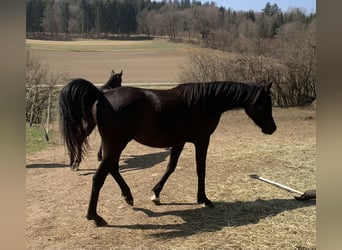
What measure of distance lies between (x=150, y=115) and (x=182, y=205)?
1.24 meters

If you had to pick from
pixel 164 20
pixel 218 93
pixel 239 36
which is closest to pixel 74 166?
pixel 218 93

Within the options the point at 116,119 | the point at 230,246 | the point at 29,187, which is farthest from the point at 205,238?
the point at 29,187

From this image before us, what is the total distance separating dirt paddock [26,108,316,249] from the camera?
3594 mm

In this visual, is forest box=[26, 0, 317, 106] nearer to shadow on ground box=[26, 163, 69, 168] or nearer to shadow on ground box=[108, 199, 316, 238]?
shadow on ground box=[26, 163, 69, 168]

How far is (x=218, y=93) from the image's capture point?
430cm

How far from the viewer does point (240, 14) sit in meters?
17.4

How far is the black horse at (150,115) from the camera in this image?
371 cm

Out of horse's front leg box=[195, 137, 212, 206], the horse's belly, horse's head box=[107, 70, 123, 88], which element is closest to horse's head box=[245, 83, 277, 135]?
horse's front leg box=[195, 137, 212, 206]

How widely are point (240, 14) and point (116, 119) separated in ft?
49.1

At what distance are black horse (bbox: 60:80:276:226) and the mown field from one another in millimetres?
286

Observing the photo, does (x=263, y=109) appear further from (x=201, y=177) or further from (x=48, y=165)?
(x=48, y=165)

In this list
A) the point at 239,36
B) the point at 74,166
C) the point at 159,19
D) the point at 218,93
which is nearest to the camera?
the point at 218,93

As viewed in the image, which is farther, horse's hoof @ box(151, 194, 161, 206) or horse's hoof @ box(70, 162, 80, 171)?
horse's hoof @ box(70, 162, 80, 171)

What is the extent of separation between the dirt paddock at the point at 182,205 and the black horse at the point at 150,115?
27cm
